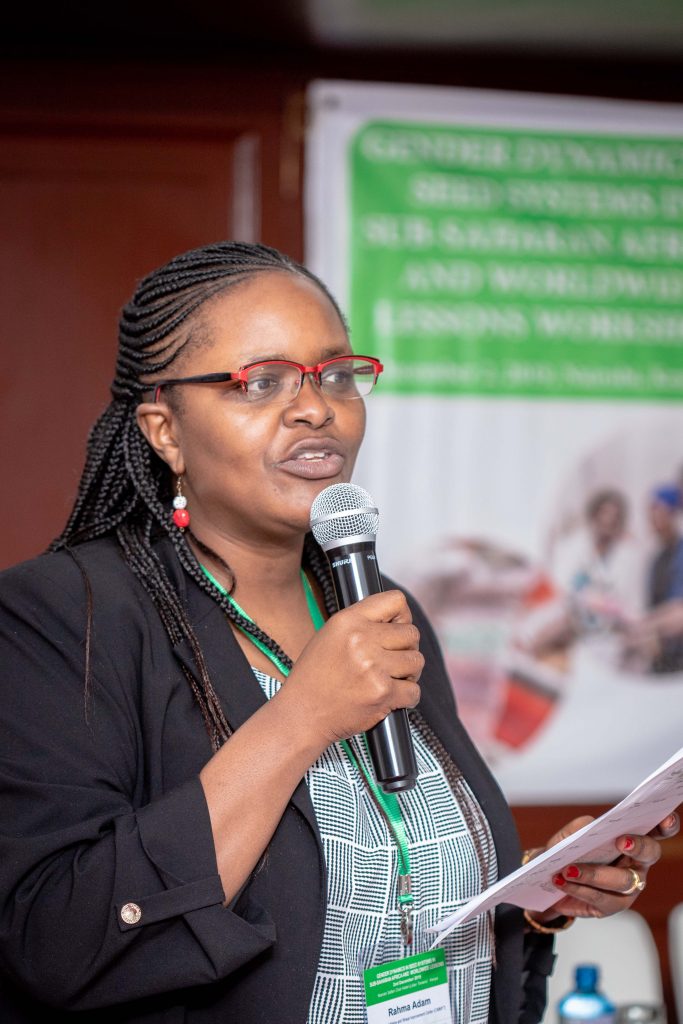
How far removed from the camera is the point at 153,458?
1651mm

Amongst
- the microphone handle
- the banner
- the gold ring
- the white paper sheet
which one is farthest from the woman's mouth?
the banner

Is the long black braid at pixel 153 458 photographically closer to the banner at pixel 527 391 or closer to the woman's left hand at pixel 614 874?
the woman's left hand at pixel 614 874

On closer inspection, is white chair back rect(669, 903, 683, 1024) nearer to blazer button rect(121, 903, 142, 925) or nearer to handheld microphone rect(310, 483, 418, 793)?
handheld microphone rect(310, 483, 418, 793)

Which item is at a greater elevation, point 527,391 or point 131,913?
point 527,391

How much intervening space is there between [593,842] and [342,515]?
0.50 metres

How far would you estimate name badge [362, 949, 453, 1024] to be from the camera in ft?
4.45

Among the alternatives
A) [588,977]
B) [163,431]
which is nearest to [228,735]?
[163,431]

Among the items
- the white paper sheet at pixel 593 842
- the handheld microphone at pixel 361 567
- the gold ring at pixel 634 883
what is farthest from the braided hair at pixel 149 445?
the gold ring at pixel 634 883

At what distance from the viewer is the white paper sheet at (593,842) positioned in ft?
4.21

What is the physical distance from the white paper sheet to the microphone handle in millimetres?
177

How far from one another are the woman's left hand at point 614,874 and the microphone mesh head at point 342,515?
49cm

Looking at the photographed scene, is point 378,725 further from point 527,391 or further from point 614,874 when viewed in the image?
point 527,391

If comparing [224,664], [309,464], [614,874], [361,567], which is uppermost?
[309,464]

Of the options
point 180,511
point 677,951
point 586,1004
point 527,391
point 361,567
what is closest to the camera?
point 361,567
